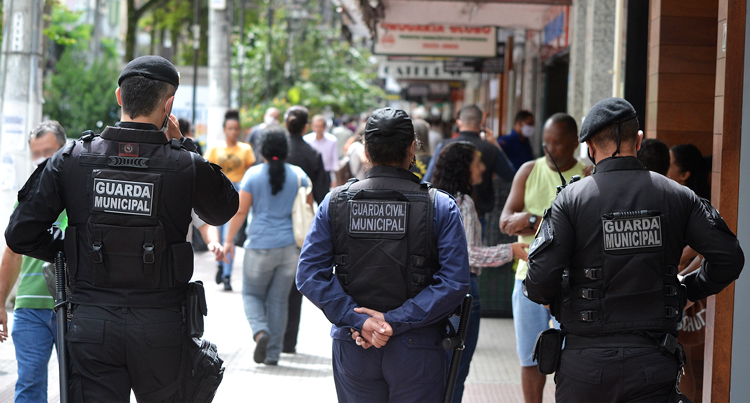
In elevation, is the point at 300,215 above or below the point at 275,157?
below

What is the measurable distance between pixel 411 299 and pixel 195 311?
0.90m

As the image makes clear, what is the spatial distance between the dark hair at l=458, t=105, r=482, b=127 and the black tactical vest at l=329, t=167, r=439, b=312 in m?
4.47

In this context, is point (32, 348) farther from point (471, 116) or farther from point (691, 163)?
point (471, 116)

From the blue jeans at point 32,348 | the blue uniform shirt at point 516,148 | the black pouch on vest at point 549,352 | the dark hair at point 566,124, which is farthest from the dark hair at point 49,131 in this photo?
the blue uniform shirt at point 516,148

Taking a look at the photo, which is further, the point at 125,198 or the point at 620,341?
the point at 125,198

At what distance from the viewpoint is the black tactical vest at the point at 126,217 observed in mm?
3393

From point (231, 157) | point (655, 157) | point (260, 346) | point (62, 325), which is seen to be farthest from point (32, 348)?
point (231, 157)

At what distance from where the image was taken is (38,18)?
8633 millimetres

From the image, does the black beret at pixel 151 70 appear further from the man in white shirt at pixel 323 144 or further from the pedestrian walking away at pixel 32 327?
the man in white shirt at pixel 323 144

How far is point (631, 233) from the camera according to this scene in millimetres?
3219

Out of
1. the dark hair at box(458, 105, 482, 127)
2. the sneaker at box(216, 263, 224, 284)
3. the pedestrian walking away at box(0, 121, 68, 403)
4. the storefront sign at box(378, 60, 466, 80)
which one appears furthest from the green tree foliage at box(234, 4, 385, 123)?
the pedestrian walking away at box(0, 121, 68, 403)

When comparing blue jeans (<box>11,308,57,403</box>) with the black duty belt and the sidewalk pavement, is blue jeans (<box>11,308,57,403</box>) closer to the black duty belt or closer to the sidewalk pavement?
the sidewalk pavement

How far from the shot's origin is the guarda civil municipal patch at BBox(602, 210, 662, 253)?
10.6 ft

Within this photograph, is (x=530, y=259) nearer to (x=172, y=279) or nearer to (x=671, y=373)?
(x=671, y=373)
